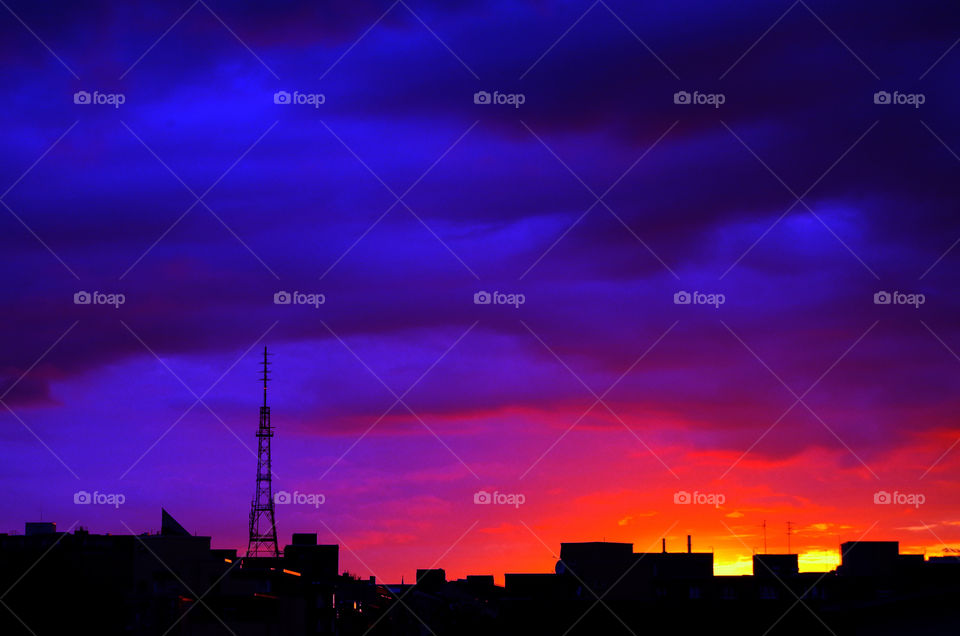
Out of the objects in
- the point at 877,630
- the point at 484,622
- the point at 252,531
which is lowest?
the point at 877,630

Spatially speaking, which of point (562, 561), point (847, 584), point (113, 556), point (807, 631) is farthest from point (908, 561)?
point (113, 556)

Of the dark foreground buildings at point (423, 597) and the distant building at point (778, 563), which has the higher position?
the distant building at point (778, 563)

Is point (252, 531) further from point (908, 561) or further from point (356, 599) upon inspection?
point (908, 561)

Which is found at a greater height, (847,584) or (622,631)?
(847,584)

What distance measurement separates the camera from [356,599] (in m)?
150

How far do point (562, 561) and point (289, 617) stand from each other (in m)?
21.5

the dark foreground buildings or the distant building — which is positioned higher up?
the distant building

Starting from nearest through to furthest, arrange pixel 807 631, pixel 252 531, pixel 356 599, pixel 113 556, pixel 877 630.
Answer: pixel 877 630
pixel 807 631
pixel 113 556
pixel 252 531
pixel 356 599

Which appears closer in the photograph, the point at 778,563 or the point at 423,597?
the point at 778,563

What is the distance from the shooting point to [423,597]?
132875mm

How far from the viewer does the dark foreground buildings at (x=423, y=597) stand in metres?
78.2

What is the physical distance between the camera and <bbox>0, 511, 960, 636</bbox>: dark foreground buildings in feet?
257

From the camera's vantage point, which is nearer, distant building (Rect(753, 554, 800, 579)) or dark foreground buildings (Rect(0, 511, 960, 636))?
dark foreground buildings (Rect(0, 511, 960, 636))

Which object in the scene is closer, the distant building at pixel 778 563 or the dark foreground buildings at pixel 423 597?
the dark foreground buildings at pixel 423 597
